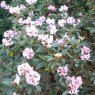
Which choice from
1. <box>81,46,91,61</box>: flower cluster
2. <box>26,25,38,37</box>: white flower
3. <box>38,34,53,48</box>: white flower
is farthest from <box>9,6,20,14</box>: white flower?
<box>81,46,91,61</box>: flower cluster

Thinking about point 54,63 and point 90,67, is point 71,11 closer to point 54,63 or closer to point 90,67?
point 90,67

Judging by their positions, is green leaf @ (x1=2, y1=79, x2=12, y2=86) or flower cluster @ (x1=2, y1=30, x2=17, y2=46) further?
flower cluster @ (x1=2, y1=30, x2=17, y2=46)

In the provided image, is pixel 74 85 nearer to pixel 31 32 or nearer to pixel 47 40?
pixel 47 40

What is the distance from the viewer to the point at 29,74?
9.34ft

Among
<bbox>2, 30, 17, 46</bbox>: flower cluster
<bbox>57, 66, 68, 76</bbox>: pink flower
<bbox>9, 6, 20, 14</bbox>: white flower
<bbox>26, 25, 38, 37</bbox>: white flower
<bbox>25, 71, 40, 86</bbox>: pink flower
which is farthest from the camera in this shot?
<bbox>9, 6, 20, 14</bbox>: white flower

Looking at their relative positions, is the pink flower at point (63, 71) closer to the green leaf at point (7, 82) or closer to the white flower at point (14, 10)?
the green leaf at point (7, 82)

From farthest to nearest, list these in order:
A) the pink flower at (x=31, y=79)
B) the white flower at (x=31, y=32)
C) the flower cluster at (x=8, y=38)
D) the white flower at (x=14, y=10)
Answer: the white flower at (x=14, y=10) < the flower cluster at (x=8, y=38) < the white flower at (x=31, y=32) < the pink flower at (x=31, y=79)

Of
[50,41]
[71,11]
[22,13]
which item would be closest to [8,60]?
[50,41]

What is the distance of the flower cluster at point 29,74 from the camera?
283cm

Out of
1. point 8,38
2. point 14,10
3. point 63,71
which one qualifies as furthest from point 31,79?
point 14,10

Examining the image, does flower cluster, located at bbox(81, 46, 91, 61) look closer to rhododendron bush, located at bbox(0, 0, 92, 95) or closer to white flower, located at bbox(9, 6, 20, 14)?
rhododendron bush, located at bbox(0, 0, 92, 95)

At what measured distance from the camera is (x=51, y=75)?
3287 millimetres

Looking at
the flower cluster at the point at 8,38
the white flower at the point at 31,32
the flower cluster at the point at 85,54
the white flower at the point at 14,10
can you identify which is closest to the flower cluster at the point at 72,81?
the flower cluster at the point at 85,54

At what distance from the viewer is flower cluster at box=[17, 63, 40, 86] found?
111 inches
